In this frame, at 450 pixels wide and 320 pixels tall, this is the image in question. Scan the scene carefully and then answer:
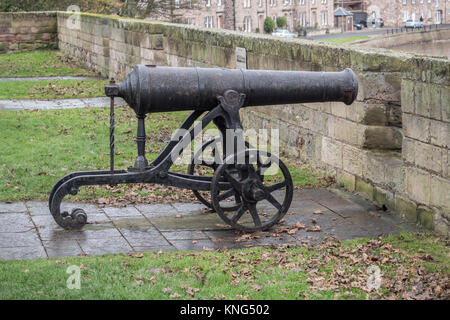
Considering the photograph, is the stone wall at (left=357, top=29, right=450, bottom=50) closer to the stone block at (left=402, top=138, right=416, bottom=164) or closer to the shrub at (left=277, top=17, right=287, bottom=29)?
the shrub at (left=277, top=17, right=287, bottom=29)

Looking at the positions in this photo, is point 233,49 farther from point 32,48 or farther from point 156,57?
point 32,48

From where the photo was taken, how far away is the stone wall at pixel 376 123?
7395 millimetres

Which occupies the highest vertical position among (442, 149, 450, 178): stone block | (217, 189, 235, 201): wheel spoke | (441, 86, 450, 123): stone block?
(441, 86, 450, 123): stone block

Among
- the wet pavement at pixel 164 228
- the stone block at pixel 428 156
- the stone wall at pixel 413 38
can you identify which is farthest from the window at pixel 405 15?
the stone block at pixel 428 156

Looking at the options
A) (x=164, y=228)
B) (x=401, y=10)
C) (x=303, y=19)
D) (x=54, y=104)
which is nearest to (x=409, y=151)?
(x=164, y=228)

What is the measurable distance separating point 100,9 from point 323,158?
96.1 ft

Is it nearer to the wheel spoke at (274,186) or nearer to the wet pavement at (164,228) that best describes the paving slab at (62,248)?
the wet pavement at (164,228)

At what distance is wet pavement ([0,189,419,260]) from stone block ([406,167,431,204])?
29cm

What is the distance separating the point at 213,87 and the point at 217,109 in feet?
0.69

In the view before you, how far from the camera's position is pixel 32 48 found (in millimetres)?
28469

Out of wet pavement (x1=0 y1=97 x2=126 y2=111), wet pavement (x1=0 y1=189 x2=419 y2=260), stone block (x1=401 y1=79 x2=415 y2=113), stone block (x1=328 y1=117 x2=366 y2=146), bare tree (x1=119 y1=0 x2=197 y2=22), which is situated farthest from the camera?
bare tree (x1=119 y1=0 x2=197 y2=22)

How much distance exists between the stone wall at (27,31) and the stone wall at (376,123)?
54.3 ft

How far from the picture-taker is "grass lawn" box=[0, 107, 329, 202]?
355 inches

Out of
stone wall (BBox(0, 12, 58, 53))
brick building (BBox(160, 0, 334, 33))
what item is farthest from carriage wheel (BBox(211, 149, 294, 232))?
brick building (BBox(160, 0, 334, 33))
